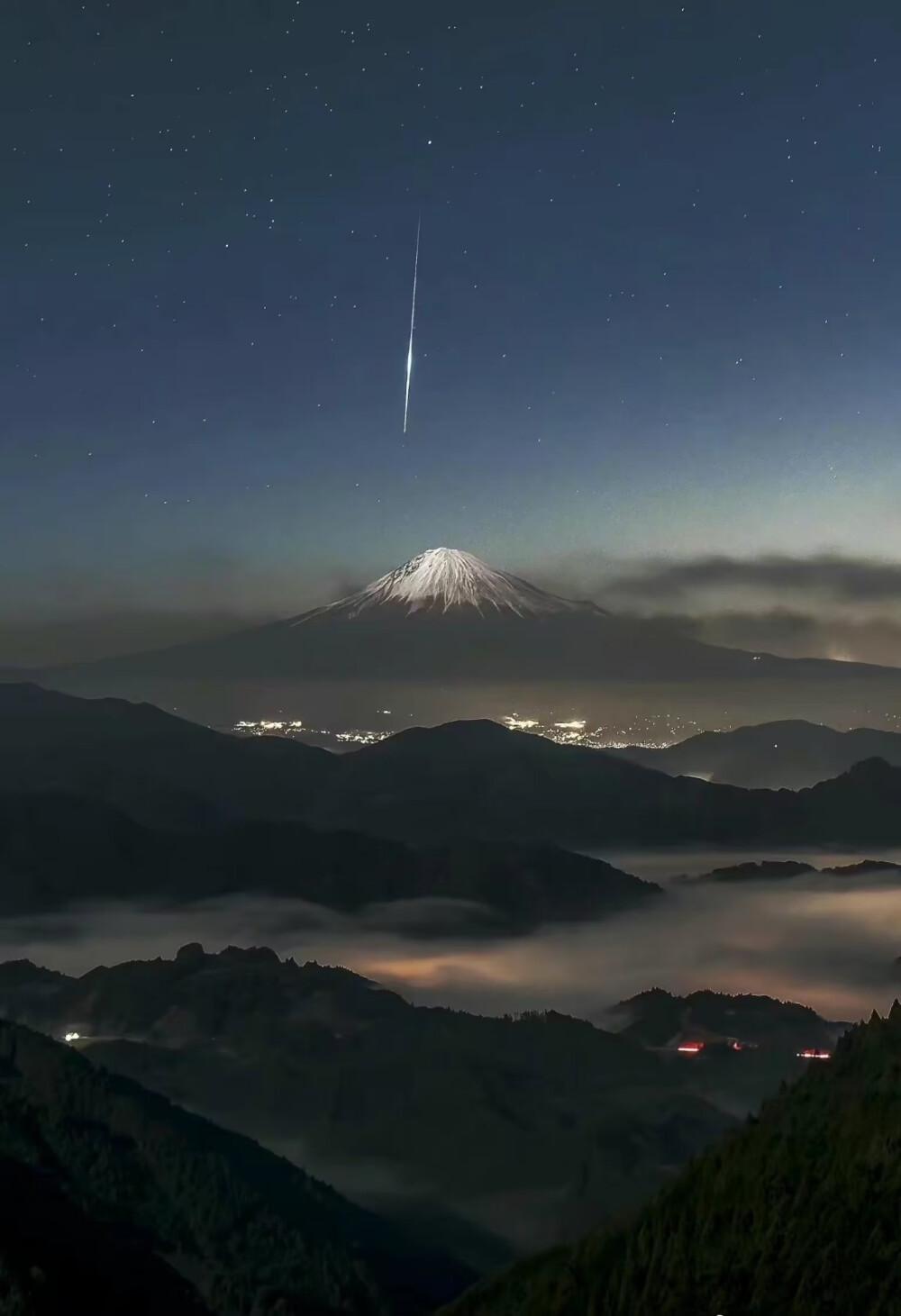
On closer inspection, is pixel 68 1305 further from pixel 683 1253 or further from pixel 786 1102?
pixel 683 1253

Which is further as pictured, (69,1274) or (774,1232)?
(69,1274)

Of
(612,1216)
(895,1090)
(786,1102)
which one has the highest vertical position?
(895,1090)

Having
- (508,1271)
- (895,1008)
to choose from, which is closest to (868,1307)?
(895,1008)

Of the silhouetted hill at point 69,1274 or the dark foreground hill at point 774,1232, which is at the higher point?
the dark foreground hill at point 774,1232

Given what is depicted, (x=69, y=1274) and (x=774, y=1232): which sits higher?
(x=774, y=1232)

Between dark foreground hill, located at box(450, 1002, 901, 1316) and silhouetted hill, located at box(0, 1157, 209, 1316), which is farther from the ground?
dark foreground hill, located at box(450, 1002, 901, 1316)

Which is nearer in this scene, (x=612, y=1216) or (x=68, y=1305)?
(x=612, y=1216)

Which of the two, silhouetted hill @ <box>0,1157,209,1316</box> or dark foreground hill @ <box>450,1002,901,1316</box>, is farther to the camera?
silhouetted hill @ <box>0,1157,209,1316</box>

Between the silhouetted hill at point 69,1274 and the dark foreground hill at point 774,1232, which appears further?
the silhouetted hill at point 69,1274
